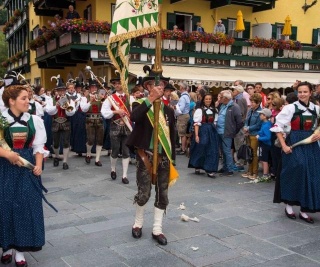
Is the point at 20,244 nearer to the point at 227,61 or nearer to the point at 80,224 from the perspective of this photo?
the point at 80,224

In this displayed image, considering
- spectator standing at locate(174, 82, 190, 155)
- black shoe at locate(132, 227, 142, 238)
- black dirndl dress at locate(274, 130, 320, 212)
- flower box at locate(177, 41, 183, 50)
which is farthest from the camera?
flower box at locate(177, 41, 183, 50)

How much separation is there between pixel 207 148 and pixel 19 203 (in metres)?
5.33

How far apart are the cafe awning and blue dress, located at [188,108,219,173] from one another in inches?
285

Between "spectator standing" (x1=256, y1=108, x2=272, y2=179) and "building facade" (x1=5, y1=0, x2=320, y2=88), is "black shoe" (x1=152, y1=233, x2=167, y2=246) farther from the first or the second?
"building facade" (x1=5, y1=0, x2=320, y2=88)

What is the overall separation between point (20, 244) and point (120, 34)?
2457mm

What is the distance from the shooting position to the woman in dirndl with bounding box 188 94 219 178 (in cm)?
890

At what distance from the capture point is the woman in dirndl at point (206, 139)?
29.2 feet

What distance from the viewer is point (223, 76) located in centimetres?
1884

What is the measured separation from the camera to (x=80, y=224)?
5711 mm

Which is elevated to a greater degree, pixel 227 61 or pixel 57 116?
pixel 227 61

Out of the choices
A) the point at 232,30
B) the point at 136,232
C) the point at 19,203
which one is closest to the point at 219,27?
the point at 232,30

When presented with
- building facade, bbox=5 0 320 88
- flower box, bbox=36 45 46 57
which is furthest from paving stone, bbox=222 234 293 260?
flower box, bbox=36 45 46 57

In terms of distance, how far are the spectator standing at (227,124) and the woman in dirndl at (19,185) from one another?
532 centimetres

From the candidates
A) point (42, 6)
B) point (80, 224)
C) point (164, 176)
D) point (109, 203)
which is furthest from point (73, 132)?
point (42, 6)
